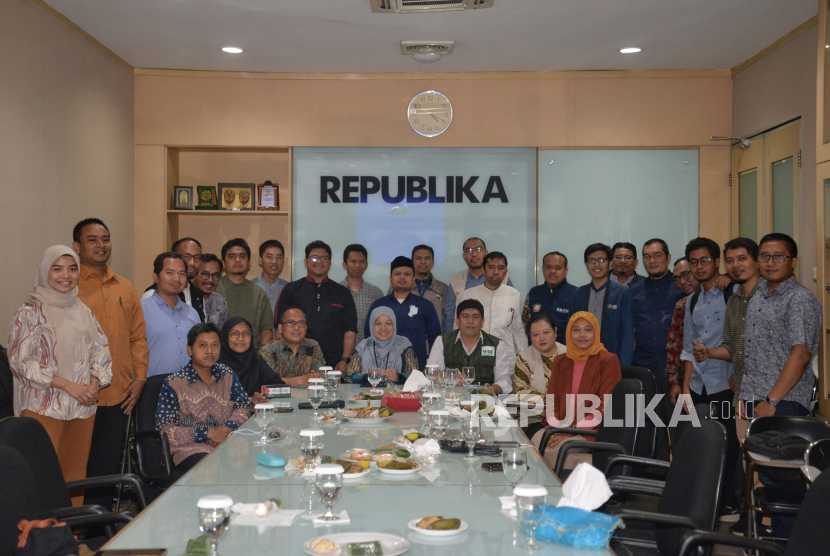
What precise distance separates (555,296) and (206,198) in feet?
10.9

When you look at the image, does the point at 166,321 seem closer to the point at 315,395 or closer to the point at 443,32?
the point at 315,395

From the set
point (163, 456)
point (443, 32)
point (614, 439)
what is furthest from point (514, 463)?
point (443, 32)

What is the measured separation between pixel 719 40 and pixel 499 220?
232cm

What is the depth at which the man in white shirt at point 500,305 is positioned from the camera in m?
5.33

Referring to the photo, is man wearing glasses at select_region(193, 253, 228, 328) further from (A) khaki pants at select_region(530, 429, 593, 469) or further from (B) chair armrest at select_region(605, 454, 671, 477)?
(B) chair armrest at select_region(605, 454, 671, 477)

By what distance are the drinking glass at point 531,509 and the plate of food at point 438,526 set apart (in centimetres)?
16

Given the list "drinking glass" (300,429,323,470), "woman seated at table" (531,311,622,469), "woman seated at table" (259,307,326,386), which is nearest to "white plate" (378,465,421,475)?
"drinking glass" (300,429,323,470)

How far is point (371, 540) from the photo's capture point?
1.67 metres

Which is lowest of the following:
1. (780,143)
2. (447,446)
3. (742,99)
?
(447,446)

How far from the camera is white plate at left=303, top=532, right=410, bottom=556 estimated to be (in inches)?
63.1

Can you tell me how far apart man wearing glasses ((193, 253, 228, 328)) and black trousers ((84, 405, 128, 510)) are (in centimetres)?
109

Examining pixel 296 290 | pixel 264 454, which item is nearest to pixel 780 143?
pixel 296 290

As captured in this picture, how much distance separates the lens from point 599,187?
6.48 metres

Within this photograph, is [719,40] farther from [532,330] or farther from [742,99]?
[532,330]
